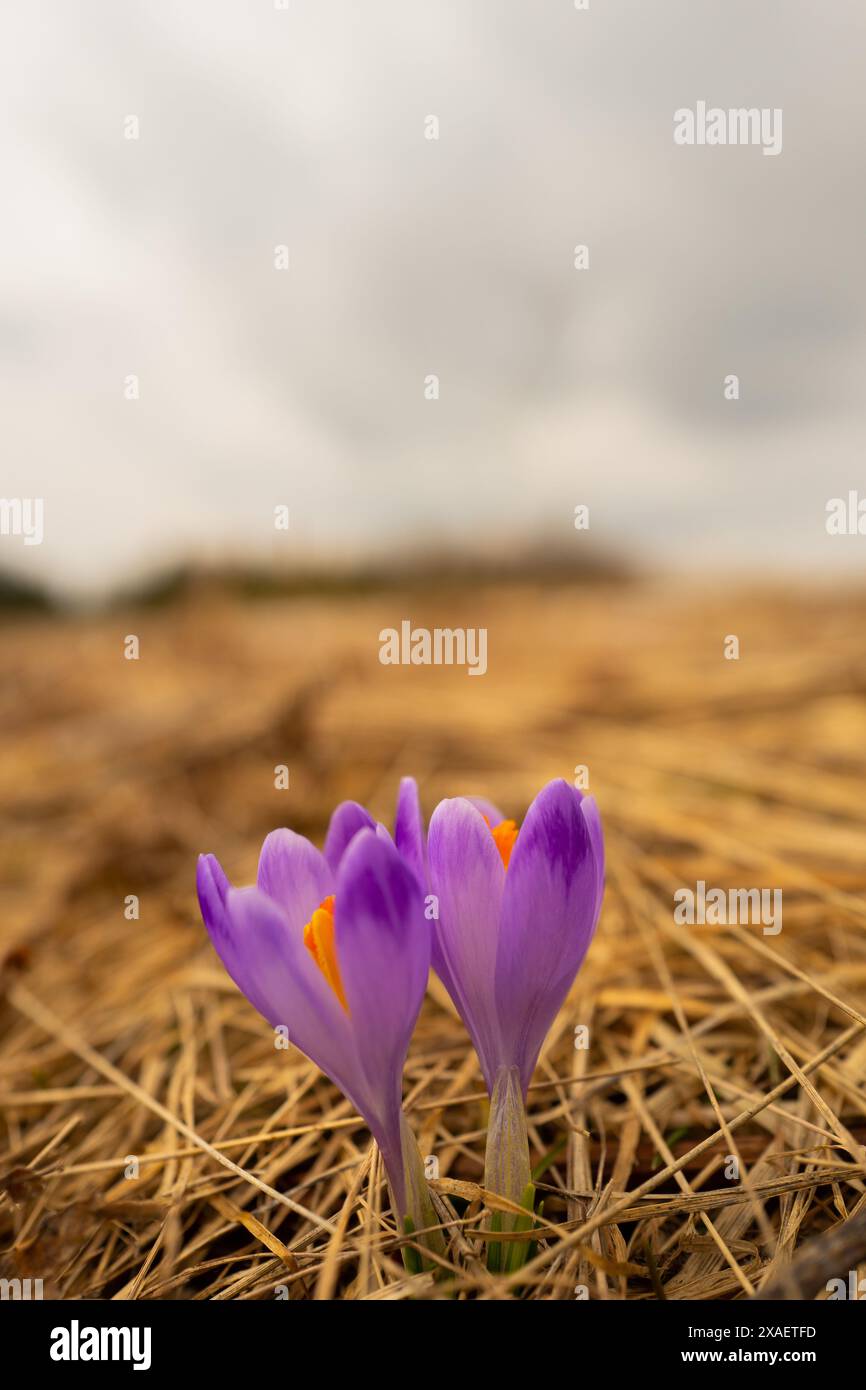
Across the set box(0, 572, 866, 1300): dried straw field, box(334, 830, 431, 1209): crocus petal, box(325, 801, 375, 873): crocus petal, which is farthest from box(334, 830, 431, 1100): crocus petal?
box(0, 572, 866, 1300): dried straw field

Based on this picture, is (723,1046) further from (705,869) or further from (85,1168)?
(85,1168)

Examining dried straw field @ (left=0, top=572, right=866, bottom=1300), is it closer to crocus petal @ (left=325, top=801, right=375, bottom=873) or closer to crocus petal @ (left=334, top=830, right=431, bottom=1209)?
crocus petal @ (left=334, top=830, right=431, bottom=1209)

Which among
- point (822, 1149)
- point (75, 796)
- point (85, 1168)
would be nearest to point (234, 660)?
point (75, 796)

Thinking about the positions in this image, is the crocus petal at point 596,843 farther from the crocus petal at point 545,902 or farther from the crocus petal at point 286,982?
the crocus petal at point 286,982

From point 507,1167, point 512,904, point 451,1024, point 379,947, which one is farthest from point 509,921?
point 451,1024

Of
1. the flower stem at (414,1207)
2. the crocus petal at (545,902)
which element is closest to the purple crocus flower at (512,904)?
the crocus petal at (545,902)
